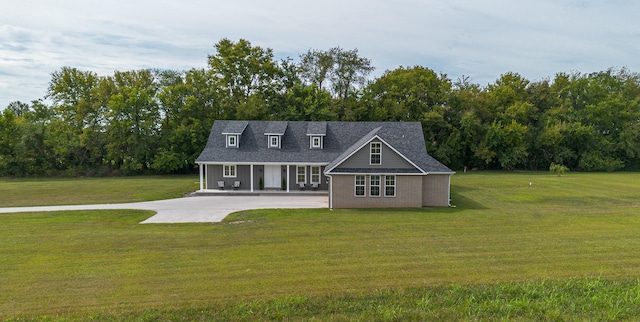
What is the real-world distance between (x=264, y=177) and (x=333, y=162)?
659 cm

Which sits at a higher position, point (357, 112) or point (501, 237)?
point (357, 112)

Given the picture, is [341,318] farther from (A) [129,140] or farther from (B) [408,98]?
(B) [408,98]

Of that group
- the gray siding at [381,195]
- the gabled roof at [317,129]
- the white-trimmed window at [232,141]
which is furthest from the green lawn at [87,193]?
the gray siding at [381,195]

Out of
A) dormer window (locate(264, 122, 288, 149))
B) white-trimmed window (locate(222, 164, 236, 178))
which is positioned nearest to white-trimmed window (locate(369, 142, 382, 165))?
dormer window (locate(264, 122, 288, 149))

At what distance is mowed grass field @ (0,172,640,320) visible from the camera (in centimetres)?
764

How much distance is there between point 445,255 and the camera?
11484 millimetres

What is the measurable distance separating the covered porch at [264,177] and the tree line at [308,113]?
46.5ft

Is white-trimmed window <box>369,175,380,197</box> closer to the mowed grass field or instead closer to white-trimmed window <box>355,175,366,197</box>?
white-trimmed window <box>355,175,366,197</box>

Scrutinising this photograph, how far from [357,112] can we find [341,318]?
131ft

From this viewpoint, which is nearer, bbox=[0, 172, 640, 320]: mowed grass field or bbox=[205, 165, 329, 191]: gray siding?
bbox=[0, 172, 640, 320]: mowed grass field

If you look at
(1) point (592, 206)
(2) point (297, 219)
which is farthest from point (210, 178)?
(1) point (592, 206)

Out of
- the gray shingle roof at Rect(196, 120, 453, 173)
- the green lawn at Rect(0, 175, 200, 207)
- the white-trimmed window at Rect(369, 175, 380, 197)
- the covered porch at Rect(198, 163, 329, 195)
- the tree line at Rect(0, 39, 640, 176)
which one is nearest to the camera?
the white-trimmed window at Rect(369, 175, 380, 197)

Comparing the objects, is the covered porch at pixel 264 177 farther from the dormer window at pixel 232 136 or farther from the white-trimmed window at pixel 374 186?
the white-trimmed window at pixel 374 186

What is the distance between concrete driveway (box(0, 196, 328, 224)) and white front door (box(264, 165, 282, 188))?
2555 millimetres
